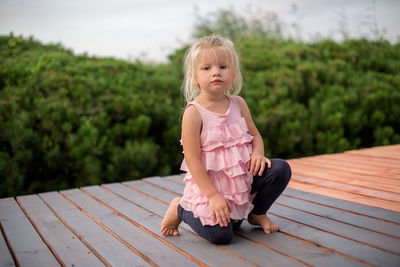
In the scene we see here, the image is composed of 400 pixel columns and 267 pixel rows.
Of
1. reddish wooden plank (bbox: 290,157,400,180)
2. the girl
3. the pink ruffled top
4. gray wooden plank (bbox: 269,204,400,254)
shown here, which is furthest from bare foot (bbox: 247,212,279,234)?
reddish wooden plank (bbox: 290,157,400,180)

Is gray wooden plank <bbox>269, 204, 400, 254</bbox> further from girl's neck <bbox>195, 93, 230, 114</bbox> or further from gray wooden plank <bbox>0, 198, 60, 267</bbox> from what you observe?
gray wooden plank <bbox>0, 198, 60, 267</bbox>

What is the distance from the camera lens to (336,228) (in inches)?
76.3

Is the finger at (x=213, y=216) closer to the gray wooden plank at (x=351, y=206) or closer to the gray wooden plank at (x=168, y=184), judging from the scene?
the gray wooden plank at (x=351, y=206)

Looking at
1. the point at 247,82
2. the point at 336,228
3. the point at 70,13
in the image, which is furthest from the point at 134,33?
the point at 336,228

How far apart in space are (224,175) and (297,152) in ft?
10.9

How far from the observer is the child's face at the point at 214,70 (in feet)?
5.96

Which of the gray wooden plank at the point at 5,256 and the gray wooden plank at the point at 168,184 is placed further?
the gray wooden plank at the point at 168,184

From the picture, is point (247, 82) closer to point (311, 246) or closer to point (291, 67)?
point (291, 67)

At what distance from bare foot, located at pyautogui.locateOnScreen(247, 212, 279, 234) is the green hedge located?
3.73ft

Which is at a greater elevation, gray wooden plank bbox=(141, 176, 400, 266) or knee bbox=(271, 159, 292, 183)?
knee bbox=(271, 159, 292, 183)

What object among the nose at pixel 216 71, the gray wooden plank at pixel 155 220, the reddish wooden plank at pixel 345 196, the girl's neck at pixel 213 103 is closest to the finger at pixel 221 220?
the gray wooden plank at pixel 155 220

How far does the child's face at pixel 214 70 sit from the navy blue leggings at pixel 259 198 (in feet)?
1.63

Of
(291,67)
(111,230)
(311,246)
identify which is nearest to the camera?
(311,246)

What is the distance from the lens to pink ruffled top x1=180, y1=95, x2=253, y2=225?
5.95 ft
